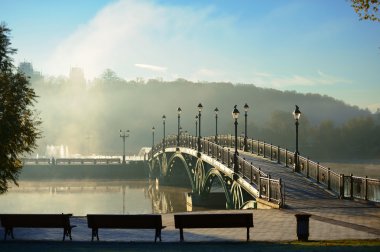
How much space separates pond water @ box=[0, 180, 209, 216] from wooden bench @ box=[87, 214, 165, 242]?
111 ft

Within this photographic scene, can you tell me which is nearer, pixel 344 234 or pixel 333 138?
pixel 344 234

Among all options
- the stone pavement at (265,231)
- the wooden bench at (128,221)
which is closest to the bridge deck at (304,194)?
the stone pavement at (265,231)

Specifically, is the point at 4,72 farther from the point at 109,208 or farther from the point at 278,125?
the point at 278,125

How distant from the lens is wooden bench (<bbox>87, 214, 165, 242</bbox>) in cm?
1475

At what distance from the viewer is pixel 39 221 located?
50.6 feet

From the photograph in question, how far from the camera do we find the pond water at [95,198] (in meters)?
56.6

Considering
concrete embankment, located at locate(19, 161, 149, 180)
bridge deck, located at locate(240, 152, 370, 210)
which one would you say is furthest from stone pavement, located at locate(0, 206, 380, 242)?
concrete embankment, located at locate(19, 161, 149, 180)

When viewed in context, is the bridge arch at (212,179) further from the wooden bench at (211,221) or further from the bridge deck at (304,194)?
the wooden bench at (211,221)

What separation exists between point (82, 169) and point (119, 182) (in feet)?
29.6

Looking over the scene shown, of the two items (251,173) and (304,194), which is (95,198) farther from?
(304,194)

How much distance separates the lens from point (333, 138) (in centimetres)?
14538

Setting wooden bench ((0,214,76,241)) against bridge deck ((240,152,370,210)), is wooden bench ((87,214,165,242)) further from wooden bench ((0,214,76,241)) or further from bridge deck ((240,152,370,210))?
bridge deck ((240,152,370,210))

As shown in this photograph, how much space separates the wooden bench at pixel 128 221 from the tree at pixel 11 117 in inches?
383

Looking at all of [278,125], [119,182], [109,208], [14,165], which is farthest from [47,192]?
[278,125]
